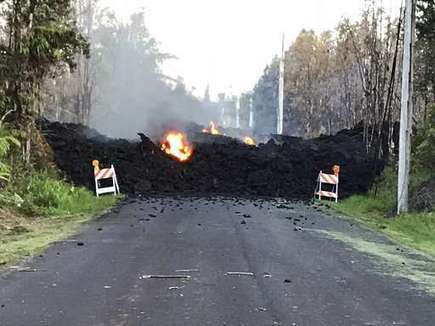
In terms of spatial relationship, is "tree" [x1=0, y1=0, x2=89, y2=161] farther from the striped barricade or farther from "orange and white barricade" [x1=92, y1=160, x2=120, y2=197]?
the striped barricade

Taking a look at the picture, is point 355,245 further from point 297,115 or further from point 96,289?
point 297,115

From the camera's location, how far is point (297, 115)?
76375 millimetres

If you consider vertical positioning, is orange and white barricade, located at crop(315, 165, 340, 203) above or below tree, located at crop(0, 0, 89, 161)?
below

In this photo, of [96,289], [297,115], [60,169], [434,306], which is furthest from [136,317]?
[297,115]

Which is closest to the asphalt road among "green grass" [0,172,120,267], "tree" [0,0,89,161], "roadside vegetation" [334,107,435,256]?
"green grass" [0,172,120,267]

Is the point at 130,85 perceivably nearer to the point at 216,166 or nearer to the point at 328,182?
the point at 216,166

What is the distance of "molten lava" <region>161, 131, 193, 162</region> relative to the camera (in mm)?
29730

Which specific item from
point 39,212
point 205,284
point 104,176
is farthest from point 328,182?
point 205,284

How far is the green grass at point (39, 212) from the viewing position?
1077 centimetres

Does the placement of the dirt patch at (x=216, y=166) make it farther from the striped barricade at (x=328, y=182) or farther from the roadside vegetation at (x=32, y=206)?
the roadside vegetation at (x=32, y=206)

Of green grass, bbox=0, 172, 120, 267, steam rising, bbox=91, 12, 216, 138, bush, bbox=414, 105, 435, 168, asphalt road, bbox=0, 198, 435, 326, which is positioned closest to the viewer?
asphalt road, bbox=0, 198, 435, 326

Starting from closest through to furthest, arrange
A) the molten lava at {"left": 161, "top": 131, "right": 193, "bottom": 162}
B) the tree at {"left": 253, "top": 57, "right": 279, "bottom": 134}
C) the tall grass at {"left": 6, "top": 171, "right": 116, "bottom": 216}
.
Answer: the tall grass at {"left": 6, "top": 171, "right": 116, "bottom": 216}
the molten lava at {"left": 161, "top": 131, "right": 193, "bottom": 162}
the tree at {"left": 253, "top": 57, "right": 279, "bottom": 134}

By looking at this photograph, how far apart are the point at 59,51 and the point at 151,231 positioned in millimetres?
9099

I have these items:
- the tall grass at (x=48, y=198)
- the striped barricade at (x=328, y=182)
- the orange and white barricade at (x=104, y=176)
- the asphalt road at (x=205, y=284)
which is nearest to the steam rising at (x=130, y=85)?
the striped barricade at (x=328, y=182)
